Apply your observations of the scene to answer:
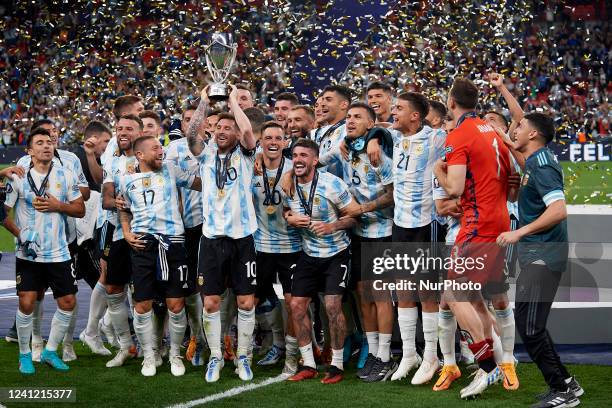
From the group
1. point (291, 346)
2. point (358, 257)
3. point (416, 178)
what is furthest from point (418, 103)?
point (291, 346)

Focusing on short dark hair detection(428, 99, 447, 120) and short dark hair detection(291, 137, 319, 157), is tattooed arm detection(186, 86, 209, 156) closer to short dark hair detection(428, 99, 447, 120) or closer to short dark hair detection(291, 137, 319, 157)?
short dark hair detection(291, 137, 319, 157)

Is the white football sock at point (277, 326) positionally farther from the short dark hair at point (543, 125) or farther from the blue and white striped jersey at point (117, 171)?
the short dark hair at point (543, 125)

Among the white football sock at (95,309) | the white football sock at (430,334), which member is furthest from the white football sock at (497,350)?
the white football sock at (95,309)

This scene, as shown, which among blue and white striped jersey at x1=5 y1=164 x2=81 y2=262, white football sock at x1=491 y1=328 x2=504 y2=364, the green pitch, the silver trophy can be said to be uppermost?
the silver trophy

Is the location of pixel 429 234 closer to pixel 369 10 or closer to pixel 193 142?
pixel 193 142

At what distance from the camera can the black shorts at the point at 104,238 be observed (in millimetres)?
7738

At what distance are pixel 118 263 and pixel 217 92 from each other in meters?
1.80

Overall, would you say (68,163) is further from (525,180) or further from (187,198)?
(525,180)

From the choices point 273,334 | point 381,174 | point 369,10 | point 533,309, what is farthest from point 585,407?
point 369,10

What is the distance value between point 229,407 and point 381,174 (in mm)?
2035

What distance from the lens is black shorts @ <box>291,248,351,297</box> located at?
273 inches

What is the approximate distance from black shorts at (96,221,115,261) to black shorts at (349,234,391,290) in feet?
6.29

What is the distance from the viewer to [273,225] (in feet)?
23.7

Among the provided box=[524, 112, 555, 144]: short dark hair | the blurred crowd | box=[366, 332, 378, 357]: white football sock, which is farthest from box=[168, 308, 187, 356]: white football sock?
box=[524, 112, 555, 144]: short dark hair
